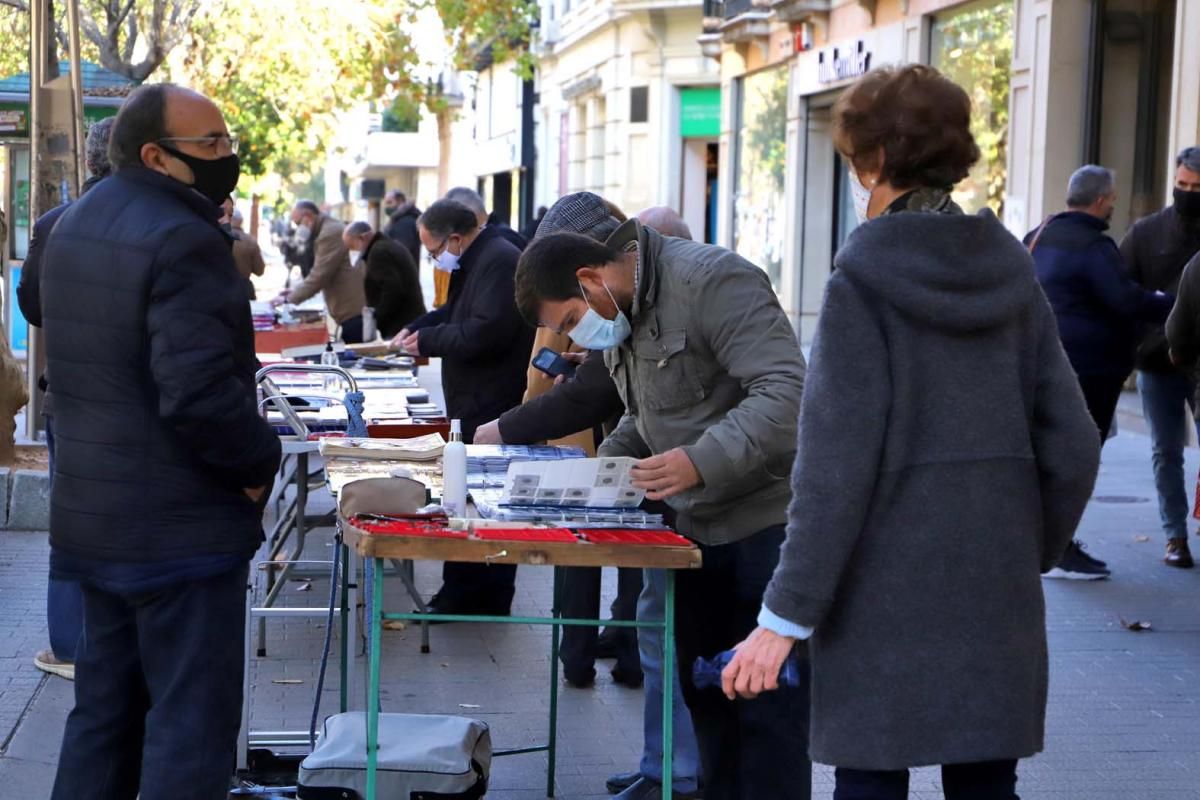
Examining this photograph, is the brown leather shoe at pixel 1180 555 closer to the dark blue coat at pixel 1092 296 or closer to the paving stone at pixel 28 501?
the dark blue coat at pixel 1092 296

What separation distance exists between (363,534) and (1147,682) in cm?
395

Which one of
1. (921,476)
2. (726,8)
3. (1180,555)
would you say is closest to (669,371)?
(921,476)

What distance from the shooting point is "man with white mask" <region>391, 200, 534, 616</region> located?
7.68m

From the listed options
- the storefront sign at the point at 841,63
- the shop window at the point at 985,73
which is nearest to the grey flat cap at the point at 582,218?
the shop window at the point at 985,73

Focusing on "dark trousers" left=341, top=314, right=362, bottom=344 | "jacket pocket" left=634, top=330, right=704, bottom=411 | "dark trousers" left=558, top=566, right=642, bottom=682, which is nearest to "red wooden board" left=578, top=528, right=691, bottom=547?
"jacket pocket" left=634, top=330, right=704, bottom=411

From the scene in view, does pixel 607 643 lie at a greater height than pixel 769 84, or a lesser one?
lesser


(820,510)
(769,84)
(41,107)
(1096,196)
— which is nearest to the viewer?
(820,510)

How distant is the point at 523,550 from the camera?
3926 mm

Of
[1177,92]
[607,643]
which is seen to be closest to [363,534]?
[607,643]

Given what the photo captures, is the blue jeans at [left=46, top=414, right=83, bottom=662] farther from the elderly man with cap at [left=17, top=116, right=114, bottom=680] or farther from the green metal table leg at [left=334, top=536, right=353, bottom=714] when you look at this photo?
the green metal table leg at [left=334, top=536, right=353, bottom=714]

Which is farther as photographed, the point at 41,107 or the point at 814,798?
the point at 41,107

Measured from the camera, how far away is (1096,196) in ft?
27.3

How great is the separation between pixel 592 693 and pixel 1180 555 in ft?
12.4

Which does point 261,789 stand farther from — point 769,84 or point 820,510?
point 769,84
